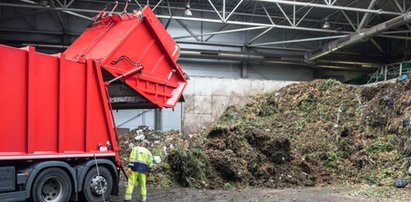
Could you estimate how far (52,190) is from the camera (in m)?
6.22

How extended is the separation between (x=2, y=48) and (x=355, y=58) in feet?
64.3

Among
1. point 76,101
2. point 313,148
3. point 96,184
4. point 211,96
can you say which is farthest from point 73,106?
point 211,96

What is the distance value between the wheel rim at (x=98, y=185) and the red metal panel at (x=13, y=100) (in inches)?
57.4

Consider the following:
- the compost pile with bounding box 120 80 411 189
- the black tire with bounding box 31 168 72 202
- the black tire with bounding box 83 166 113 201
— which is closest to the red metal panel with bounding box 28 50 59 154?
the black tire with bounding box 31 168 72 202

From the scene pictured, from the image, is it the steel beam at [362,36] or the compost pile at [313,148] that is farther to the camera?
the steel beam at [362,36]

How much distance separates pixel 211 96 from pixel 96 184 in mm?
10455

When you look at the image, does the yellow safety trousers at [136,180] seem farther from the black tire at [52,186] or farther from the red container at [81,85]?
the black tire at [52,186]

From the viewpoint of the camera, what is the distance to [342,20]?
20.4 metres

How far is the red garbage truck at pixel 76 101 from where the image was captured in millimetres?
5652

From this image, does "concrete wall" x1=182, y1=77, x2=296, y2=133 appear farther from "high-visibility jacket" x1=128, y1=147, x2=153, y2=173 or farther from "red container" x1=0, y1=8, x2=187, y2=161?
"high-visibility jacket" x1=128, y1=147, x2=153, y2=173

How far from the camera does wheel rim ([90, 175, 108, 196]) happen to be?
682 centimetres

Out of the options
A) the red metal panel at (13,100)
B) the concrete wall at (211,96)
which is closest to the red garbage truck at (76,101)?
the red metal panel at (13,100)

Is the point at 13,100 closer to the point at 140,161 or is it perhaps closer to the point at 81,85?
the point at 81,85

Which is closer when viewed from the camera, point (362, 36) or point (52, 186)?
point (52, 186)
